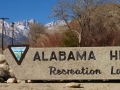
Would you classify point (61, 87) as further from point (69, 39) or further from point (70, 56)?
point (69, 39)

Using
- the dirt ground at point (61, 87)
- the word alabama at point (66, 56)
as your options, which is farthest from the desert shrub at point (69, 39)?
the dirt ground at point (61, 87)

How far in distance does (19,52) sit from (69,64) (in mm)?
2632

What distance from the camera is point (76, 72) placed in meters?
16.7

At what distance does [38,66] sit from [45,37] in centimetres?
2753

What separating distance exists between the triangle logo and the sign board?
6 centimetres

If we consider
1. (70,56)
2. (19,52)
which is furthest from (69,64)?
(19,52)

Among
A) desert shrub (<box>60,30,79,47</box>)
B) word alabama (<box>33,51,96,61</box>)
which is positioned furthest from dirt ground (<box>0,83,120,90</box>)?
desert shrub (<box>60,30,79,47</box>)

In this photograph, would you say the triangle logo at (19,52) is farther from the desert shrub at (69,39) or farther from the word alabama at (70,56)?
the desert shrub at (69,39)

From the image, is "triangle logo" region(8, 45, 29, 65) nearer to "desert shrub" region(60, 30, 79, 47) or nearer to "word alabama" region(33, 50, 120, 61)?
"word alabama" region(33, 50, 120, 61)

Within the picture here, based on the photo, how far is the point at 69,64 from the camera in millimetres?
16750

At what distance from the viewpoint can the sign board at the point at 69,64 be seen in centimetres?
1661

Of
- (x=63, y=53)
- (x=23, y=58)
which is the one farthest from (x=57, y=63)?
(x=23, y=58)

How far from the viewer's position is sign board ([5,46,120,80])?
16.6 m

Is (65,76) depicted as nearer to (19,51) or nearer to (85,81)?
(85,81)
